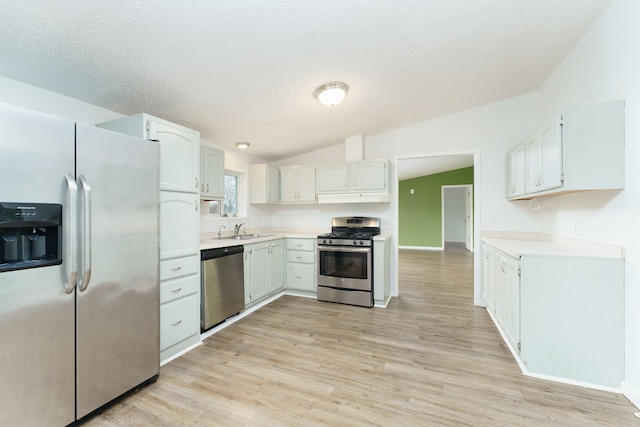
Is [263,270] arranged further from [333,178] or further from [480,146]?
[480,146]

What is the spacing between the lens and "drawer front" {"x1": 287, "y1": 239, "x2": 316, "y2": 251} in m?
4.08

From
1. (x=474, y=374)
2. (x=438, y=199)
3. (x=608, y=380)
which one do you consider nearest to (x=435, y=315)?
(x=474, y=374)

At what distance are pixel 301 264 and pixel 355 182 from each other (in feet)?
4.89

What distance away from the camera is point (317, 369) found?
220 centimetres

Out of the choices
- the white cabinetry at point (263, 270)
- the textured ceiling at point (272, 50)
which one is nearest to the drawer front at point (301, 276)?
the white cabinetry at point (263, 270)

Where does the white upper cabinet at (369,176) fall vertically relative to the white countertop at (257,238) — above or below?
above

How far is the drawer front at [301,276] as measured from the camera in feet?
13.3

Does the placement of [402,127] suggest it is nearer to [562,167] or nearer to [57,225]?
[562,167]

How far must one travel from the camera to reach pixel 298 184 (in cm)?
448

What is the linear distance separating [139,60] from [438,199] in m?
8.64

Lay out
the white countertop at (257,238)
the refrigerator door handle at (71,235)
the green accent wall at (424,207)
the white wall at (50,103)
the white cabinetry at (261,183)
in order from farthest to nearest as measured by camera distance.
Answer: the green accent wall at (424,207), the white cabinetry at (261,183), the white countertop at (257,238), the white wall at (50,103), the refrigerator door handle at (71,235)

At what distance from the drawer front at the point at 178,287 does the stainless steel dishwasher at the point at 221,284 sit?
0.61 ft

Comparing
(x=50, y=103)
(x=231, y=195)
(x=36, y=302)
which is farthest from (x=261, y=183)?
(x=36, y=302)

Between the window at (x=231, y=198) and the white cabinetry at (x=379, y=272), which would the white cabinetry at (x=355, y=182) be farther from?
the window at (x=231, y=198)
